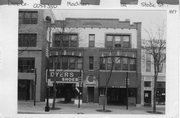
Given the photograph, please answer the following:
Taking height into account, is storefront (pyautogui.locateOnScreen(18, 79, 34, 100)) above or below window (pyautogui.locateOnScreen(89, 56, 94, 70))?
below

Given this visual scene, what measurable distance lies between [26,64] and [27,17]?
0.53m

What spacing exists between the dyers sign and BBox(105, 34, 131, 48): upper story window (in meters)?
0.53

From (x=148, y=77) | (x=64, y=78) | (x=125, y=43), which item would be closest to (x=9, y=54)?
(x=64, y=78)

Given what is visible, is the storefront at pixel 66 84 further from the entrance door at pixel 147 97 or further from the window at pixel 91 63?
the entrance door at pixel 147 97

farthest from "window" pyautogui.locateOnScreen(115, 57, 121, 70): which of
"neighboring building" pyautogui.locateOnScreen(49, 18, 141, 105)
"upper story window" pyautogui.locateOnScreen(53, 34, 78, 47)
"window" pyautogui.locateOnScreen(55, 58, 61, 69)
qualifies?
"window" pyautogui.locateOnScreen(55, 58, 61, 69)

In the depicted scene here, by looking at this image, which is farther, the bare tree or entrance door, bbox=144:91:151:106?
entrance door, bbox=144:91:151:106

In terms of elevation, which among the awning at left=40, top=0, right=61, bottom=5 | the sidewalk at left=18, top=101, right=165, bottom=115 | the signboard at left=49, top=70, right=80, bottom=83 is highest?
the awning at left=40, top=0, right=61, bottom=5

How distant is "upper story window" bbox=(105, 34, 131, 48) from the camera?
2929 millimetres

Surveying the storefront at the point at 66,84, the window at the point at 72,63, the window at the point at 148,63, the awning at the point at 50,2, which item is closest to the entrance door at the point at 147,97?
the window at the point at 148,63

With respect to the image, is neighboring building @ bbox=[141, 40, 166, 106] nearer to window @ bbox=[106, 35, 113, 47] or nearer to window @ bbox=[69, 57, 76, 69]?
window @ bbox=[106, 35, 113, 47]

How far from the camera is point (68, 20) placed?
2781 millimetres

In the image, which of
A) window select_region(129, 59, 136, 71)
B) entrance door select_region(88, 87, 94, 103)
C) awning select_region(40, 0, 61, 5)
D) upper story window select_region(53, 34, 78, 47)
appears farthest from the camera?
window select_region(129, 59, 136, 71)
